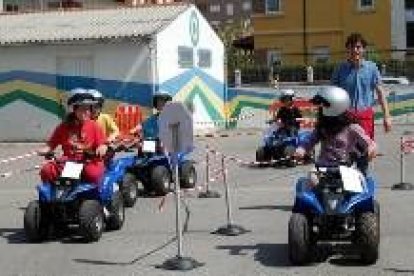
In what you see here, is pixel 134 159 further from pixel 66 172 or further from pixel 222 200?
pixel 66 172

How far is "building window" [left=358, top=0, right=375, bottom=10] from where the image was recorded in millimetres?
55688

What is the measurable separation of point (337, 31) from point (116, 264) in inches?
1904

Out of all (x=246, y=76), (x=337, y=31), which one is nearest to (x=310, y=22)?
(x=337, y=31)

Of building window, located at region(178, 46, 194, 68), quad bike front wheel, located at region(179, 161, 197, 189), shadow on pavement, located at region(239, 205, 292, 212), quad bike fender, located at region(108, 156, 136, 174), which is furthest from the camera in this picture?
building window, located at region(178, 46, 194, 68)

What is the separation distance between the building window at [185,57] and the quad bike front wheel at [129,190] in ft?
50.3

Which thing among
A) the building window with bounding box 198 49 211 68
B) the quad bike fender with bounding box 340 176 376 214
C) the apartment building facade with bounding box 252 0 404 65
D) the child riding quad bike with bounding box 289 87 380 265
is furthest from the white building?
the apartment building facade with bounding box 252 0 404 65

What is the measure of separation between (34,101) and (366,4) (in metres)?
31.9

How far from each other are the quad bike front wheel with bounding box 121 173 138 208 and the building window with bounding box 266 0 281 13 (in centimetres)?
4608

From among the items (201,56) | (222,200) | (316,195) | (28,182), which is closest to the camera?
(316,195)

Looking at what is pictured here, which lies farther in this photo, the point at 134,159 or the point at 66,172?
the point at 134,159

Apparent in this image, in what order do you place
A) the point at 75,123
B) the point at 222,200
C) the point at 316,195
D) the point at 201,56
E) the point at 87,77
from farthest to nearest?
1. the point at 201,56
2. the point at 87,77
3. the point at 222,200
4. the point at 75,123
5. the point at 316,195

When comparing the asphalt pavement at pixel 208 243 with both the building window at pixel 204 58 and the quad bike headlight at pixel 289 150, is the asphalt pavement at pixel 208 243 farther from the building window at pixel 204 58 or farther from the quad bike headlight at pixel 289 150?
the building window at pixel 204 58

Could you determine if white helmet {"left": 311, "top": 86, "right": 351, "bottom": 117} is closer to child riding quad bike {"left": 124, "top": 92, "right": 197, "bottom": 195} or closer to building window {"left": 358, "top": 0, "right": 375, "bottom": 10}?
child riding quad bike {"left": 124, "top": 92, "right": 197, "bottom": 195}

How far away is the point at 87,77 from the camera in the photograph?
2750cm
